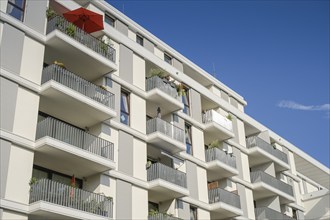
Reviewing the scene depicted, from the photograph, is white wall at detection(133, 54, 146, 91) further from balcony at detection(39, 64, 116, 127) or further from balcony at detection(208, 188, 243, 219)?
balcony at detection(208, 188, 243, 219)

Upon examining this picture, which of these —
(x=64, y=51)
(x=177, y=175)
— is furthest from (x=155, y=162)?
(x=64, y=51)

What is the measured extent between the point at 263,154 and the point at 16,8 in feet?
75.5

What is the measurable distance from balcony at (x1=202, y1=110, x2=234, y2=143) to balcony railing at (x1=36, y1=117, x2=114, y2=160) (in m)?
10.7

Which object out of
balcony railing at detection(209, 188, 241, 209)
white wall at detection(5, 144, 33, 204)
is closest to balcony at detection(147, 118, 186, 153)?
balcony railing at detection(209, 188, 241, 209)

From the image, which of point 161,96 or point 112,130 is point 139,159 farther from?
point 161,96

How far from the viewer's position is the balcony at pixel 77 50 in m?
24.6

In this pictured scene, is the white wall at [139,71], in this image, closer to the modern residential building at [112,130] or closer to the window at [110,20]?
the modern residential building at [112,130]

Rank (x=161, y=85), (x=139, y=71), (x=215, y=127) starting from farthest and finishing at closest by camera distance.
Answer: (x=215, y=127)
(x=161, y=85)
(x=139, y=71)

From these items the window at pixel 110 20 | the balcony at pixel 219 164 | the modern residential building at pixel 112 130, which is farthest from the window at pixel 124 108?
the balcony at pixel 219 164

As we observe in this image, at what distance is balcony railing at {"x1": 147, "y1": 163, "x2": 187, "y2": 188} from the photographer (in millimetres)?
27342

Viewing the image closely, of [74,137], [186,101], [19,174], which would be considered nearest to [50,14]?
[74,137]

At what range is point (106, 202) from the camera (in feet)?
77.1

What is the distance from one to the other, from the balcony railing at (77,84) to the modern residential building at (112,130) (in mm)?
60

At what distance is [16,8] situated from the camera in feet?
78.2
